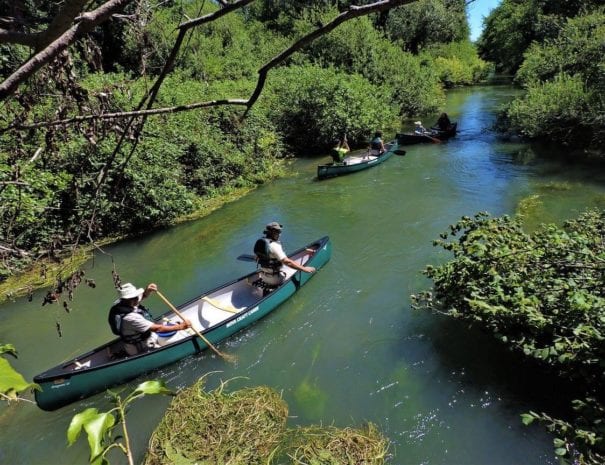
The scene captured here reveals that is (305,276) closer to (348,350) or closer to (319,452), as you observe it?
(348,350)

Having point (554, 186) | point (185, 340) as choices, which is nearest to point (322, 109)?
point (554, 186)

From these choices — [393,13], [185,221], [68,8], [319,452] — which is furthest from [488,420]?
[393,13]

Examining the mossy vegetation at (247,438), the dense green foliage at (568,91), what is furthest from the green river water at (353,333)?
the dense green foliage at (568,91)

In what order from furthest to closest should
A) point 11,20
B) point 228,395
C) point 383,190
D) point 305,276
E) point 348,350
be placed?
1. point 383,190
2. point 305,276
3. point 348,350
4. point 228,395
5. point 11,20

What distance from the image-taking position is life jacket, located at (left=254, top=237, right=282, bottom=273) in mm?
9172

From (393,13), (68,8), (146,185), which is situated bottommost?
(146,185)

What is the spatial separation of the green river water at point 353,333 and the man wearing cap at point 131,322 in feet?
2.50

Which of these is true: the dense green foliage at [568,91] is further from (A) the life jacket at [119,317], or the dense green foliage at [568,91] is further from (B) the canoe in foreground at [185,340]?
(A) the life jacket at [119,317]

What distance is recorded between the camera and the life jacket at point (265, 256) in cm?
917

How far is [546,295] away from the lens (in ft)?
18.4

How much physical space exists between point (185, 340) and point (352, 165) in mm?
12053

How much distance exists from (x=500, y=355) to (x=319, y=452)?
351 cm

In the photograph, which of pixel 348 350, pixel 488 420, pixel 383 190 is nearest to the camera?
pixel 488 420

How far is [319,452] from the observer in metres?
5.63
